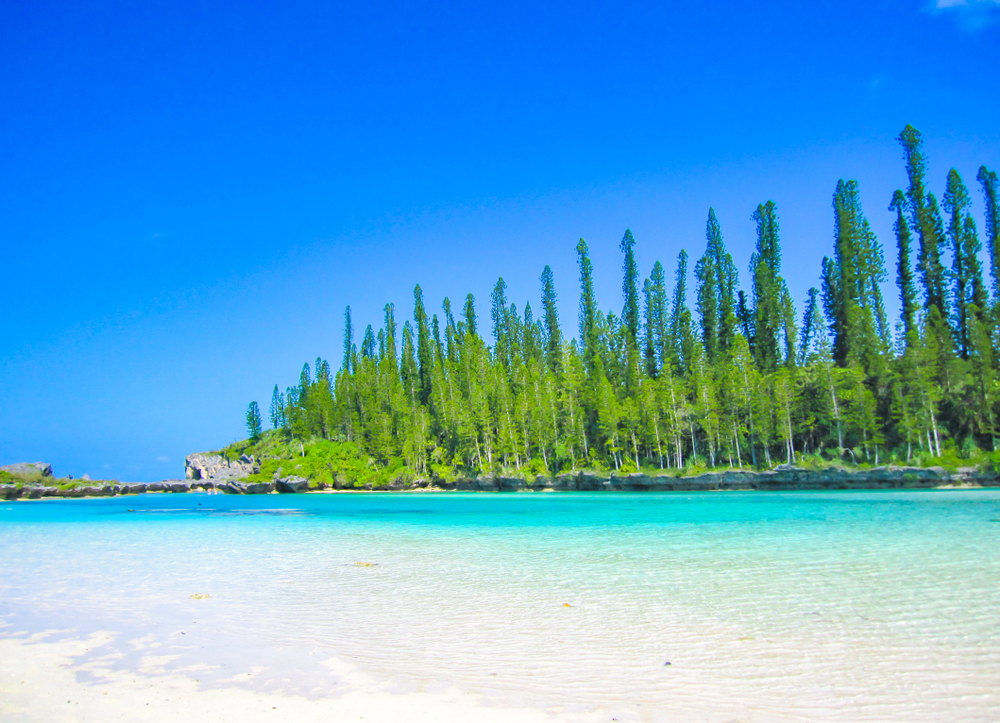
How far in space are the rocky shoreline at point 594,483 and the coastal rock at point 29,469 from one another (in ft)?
10.2

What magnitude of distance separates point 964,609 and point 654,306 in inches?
2245

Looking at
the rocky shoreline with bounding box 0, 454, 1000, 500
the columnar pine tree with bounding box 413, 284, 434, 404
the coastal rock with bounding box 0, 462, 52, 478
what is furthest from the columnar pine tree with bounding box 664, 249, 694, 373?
the coastal rock with bounding box 0, 462, 52, 478

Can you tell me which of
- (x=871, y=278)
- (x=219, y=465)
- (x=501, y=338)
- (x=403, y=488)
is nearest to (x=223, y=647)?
(x=403, y=488)

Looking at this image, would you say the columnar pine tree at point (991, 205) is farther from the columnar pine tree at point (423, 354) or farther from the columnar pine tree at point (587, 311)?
the columnar pine tree at point (423, 354)

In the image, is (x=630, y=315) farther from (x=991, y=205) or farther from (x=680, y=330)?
(x=991, y=205)

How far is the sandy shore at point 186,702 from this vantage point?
4180 millimetres

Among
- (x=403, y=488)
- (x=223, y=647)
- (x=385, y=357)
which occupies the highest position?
(x=385, y=357)

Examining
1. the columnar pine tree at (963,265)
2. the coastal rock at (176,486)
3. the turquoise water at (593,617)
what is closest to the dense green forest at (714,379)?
the columnar pine tree at (963,265)

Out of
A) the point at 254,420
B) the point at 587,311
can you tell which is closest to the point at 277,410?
the point at 254,420

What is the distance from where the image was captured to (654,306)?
6150 centimetres

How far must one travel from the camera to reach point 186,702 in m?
4.49

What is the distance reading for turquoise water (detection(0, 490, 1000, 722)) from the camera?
4.55 meters

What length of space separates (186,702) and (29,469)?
88.1m

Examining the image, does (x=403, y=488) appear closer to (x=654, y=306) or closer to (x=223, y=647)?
(x=654, y=306)
